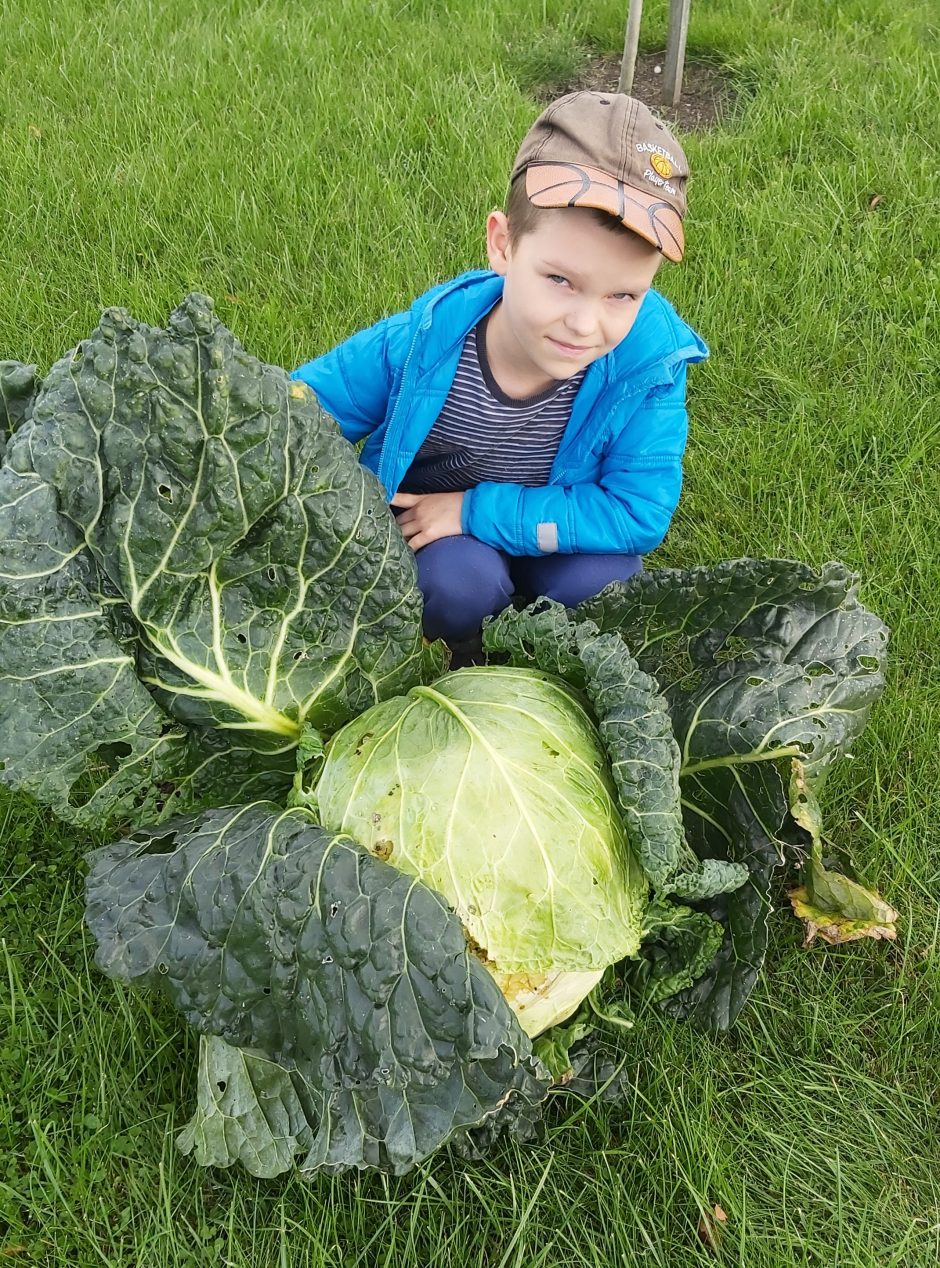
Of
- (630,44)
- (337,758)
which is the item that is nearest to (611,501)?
(337,758)

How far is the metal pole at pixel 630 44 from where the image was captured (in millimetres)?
4609

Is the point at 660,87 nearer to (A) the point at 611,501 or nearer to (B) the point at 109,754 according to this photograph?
(A) the point at 611,501

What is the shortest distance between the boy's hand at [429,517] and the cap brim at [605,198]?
960 millimetres

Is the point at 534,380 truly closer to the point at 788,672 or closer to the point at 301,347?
the point at 788,672

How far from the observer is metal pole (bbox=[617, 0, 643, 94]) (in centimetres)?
461

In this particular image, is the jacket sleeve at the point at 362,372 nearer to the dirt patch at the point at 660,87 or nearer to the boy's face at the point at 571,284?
the boy's face at the point at 571,284

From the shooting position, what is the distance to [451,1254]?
86.4 inches

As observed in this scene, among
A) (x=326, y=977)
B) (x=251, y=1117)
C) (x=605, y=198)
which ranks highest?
(x=605, y=198)

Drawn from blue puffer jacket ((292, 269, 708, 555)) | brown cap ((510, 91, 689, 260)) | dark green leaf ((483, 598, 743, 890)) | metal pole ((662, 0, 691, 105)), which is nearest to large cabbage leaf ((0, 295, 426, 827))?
dark green leaf ((483, 598, 743, 890))

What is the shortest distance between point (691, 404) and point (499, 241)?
1618 mm

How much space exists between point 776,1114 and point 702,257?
11.1 ft

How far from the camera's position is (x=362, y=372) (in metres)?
2.83

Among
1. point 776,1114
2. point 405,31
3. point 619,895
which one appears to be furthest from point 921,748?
point 405,31

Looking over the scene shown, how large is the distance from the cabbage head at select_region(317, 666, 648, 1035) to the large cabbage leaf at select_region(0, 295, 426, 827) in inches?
10.7
